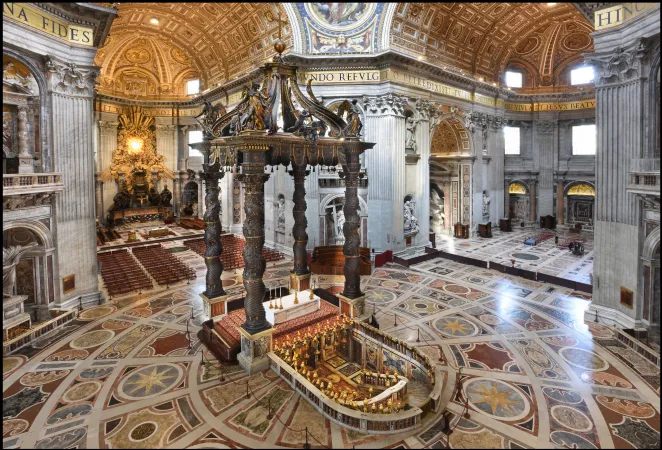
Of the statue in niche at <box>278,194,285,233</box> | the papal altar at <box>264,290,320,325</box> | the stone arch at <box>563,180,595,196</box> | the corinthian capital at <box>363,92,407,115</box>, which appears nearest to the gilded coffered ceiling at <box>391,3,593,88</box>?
the corinthian capital at <box>363,92,407,115</box>

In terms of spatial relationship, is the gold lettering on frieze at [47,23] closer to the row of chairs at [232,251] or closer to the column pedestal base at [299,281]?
the row of chairs at [232,251]

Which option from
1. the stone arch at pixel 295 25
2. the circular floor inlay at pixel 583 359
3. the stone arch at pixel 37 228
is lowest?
the circular floor inlay at pixel 583 359

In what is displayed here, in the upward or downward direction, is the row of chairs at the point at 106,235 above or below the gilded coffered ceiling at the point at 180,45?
below

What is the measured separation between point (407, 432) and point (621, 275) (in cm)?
774

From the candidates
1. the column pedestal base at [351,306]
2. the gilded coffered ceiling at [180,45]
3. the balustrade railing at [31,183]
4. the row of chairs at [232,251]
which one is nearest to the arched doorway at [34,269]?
the balustrade railing at [31,183]

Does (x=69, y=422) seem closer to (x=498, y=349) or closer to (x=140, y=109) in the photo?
(x=498, y=349)

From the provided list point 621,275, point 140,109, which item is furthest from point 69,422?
point 140,109

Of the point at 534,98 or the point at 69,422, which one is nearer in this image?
the point at 69,422

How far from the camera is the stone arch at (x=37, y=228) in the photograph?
32.6 feet

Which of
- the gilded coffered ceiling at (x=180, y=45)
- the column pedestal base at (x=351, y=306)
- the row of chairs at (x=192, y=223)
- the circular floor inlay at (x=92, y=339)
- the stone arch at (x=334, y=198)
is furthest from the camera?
the row of chairs at (x=192, y=223)

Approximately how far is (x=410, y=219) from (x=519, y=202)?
540 inches

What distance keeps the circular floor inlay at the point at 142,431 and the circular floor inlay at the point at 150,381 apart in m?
0.94

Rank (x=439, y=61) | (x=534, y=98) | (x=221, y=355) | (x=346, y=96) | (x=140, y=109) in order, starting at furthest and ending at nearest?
(x=140, y=109) < (x=534, y=98) < (x=439, y=61) < (x=346, y=96) < (x=221, y=355)

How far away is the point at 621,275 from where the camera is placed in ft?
32.8
